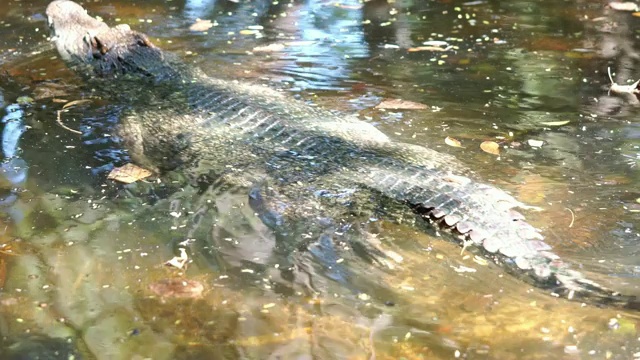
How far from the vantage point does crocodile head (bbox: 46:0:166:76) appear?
637 centimetres

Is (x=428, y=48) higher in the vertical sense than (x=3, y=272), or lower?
higher

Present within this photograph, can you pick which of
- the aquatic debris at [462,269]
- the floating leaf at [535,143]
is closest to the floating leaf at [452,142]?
the floating leaf at [535,143]

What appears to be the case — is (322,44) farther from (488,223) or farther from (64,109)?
(488,223)

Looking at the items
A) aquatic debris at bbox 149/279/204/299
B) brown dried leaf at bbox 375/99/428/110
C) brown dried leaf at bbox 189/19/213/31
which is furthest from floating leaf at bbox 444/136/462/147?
brown dried leaf at bbox 189/19/213/31

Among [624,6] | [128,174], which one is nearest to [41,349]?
[128,174]

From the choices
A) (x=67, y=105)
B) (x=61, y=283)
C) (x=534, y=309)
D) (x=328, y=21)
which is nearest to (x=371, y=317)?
(x=534, y=309)

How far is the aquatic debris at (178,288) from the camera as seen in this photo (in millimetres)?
3467

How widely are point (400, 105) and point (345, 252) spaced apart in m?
2.31

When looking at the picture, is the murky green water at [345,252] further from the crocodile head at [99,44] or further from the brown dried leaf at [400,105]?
the crocodile head at [99,44]

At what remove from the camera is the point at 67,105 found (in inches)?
229

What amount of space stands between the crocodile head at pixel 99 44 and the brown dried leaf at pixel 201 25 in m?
1.05

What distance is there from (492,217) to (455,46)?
12.5 ft

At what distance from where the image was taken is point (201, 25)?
7.91m

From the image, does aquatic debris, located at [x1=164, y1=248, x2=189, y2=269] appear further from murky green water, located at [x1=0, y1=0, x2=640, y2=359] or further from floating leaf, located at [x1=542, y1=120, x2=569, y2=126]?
floating leaf, located at [x1=542, y1=120, x2=569, y2=126]
